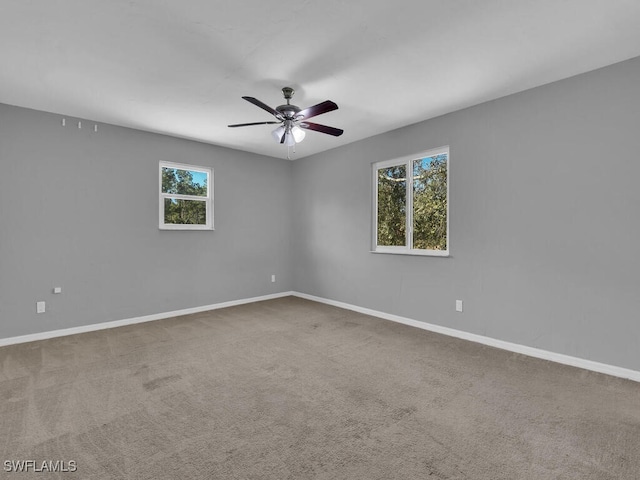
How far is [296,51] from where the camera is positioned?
98.9 inches

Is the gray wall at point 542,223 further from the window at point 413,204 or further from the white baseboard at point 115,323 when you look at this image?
the white baseboard at point 115,323

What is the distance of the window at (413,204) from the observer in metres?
4.00

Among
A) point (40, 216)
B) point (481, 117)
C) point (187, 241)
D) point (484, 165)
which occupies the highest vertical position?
point (481, 117)

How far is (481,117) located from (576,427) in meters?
3.02

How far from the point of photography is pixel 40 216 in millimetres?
3684

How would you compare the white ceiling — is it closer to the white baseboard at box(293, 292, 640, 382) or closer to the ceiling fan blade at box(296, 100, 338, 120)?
the ceiling fan blade at box(296, 100, 338, 120)

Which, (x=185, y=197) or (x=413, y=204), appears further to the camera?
(x=185, y=197)

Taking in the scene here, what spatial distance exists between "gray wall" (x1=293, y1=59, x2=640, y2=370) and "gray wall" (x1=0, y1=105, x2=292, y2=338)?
2.67 m

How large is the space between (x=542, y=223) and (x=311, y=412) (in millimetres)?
2800

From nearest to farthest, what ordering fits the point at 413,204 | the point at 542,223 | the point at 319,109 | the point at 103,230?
the point at 319,109
the point at 542,223
the point at 103,230
the point at 413,204

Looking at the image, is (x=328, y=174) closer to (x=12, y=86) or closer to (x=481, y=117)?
(x=481, y=117)

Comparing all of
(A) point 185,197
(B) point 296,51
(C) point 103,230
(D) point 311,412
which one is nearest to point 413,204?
(B) point 296,51

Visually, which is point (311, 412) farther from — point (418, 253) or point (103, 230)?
point (103, 230)

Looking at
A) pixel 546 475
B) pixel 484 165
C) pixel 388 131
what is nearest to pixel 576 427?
pixel 546 475
